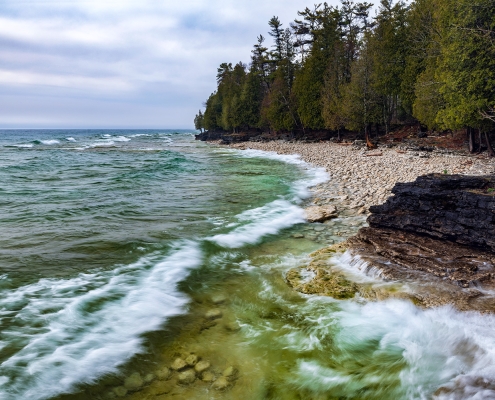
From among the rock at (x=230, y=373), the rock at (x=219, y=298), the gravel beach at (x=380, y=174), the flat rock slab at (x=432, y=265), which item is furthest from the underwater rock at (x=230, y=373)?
the gravel beach at (x=380, y=174)

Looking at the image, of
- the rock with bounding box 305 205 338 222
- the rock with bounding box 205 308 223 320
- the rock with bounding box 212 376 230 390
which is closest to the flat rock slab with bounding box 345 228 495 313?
the rock with bounding box 305 205 338 222

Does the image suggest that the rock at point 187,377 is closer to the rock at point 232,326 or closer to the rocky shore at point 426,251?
the rock at point 232,326

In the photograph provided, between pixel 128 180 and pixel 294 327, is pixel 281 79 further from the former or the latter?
pixel 294 327

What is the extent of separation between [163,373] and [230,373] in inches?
30.5

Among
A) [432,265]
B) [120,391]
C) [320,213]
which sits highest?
[320,213]

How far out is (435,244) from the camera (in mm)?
6441

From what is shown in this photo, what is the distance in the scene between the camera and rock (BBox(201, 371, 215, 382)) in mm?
3684

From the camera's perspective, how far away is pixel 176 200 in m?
13.3

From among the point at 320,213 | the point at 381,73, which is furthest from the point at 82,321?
Answer: the point at 381,73

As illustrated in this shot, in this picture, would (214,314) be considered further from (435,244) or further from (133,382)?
(435,244)

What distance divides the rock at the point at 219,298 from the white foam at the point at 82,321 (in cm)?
49

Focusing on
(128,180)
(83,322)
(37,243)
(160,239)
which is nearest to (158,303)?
(83,322)

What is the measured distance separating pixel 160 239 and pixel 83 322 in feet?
11.8

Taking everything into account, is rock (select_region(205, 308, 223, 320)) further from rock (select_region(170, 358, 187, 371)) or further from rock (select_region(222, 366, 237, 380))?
rock (select_region(222, 366, 237, 380))
